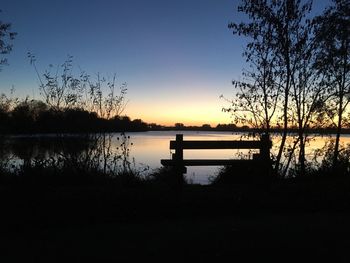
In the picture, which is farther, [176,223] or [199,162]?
[199,162]

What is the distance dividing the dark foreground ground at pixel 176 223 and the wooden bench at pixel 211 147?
0.60 m

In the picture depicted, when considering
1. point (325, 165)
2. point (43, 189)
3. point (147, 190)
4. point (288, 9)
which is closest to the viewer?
point (43, 189)

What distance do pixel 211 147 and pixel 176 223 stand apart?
2.59 metres

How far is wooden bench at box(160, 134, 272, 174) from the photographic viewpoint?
9641 mm

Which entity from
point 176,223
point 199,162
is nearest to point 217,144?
point 199,162

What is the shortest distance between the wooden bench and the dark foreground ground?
604 mm

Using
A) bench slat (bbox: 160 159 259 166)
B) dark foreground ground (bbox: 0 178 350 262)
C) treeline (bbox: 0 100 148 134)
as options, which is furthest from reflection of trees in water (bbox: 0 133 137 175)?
dark foreground ground (bbox: 0 178 350 262)

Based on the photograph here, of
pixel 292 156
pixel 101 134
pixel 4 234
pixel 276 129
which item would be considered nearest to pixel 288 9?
pixel 276 129

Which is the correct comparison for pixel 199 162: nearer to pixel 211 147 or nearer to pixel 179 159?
pixel 179 159

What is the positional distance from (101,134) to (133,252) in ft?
27.1

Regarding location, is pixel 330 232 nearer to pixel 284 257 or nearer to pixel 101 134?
pixel 284 257

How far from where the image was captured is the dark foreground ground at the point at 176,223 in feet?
21.0

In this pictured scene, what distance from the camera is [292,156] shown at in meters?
15.0

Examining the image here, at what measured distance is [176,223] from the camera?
820 cm
